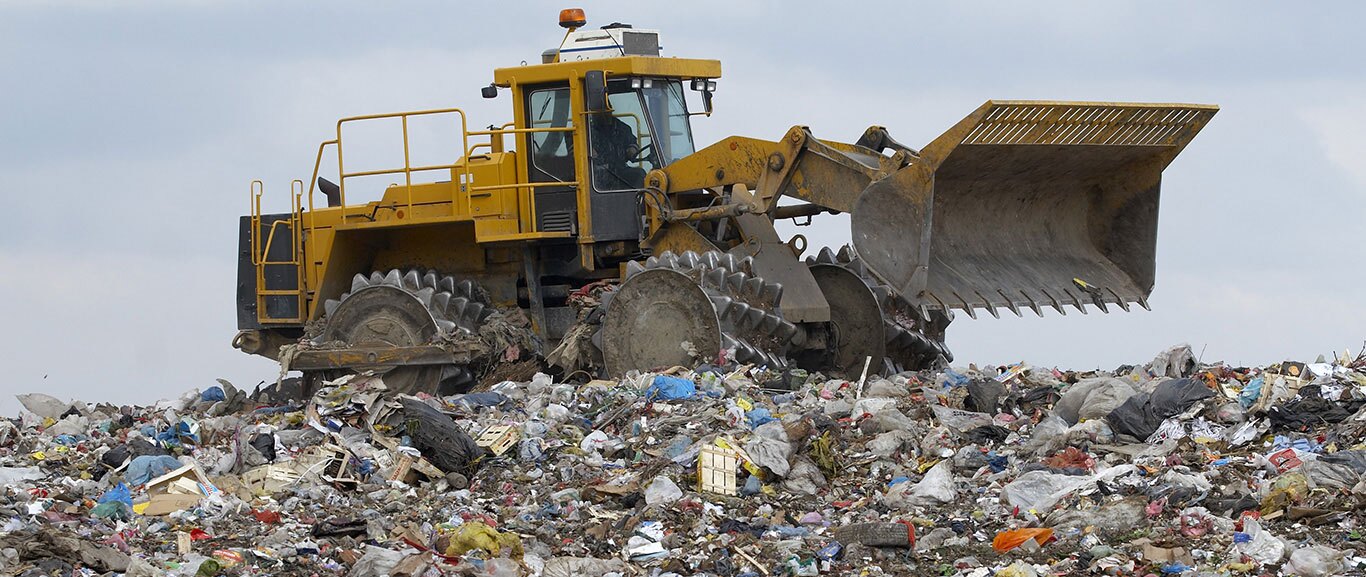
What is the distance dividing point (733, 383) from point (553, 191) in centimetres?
293

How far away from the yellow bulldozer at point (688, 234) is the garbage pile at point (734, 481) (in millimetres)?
685

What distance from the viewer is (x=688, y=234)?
12.8 metres

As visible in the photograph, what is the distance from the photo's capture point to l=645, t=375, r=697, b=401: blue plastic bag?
10633 mm

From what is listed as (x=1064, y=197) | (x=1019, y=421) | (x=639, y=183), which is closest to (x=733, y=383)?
(x=1019, y=421)

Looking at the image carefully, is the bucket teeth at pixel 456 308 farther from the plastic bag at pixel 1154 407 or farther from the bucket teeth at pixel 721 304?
the plastic bag at pixel 1154 407

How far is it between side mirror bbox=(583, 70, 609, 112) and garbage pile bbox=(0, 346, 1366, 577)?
7.72ft

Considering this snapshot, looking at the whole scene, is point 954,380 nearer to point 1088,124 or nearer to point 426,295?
point 1088,124

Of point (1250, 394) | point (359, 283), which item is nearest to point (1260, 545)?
point (1250, 394)

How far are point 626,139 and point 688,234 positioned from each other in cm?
92

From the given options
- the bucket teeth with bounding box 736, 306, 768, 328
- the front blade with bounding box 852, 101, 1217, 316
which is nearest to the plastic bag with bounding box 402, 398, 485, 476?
the bucket teeth with bounding box 736, 306, 768, 328

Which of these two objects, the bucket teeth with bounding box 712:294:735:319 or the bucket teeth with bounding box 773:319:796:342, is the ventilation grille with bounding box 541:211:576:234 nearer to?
the bucket teeth with bounding box 712:294:735:319

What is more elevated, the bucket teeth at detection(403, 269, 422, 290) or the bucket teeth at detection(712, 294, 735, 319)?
the bucket teeth at detection(403, 269, 422, 290)

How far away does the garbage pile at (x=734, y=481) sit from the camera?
25.2 ft

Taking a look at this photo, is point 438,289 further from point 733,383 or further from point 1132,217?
point 1132,217
